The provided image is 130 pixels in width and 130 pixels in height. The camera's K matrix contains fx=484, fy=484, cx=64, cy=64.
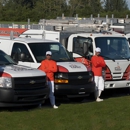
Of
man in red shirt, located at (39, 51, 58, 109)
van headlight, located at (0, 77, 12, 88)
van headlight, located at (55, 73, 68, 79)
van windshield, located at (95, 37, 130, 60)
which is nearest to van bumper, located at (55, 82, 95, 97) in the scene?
van headlight, located at (55, 73, 68, 79)

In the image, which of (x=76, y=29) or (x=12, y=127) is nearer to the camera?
(x=12, y=127)

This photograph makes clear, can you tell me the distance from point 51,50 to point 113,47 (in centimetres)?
232

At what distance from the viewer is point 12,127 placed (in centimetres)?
1054

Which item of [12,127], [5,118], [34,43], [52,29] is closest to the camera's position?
[12,127]

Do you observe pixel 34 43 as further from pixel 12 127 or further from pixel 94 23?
pixel 94 23

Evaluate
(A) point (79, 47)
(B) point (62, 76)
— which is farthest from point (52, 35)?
(B) point (62, 76)

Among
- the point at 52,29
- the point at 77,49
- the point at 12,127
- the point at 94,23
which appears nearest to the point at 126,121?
the point at 12,127

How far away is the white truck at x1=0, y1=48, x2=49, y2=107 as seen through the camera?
1202 cm

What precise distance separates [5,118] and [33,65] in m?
→ 3.32

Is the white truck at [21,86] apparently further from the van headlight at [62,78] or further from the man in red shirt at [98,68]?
the man in red shirt at [98,68]

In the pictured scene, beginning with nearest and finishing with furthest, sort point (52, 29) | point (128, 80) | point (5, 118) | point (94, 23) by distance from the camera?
1. point (5, 118)
2. point (128, 80)
3. point (52, 29)
4. point (94, 23)

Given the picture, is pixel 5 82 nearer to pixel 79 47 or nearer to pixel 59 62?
pixel 59 62

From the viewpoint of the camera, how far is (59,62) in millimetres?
14477

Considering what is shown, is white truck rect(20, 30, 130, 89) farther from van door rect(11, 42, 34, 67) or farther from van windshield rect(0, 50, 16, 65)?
van windshield rect(0, 50, 16, 65)
